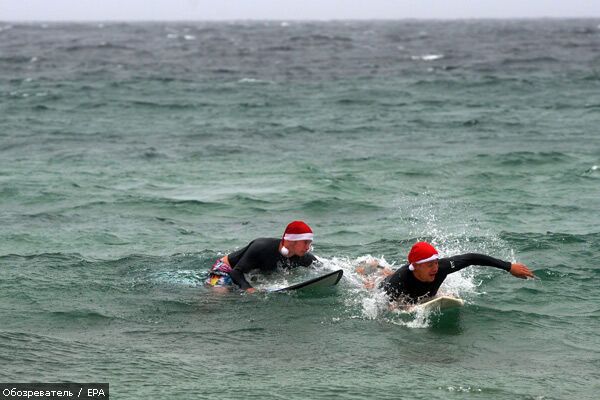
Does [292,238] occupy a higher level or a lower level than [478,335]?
higher

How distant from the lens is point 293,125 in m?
31.1

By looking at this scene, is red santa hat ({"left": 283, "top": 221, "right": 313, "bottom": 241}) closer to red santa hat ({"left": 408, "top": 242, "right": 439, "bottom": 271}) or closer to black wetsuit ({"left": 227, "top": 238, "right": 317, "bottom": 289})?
black wetsuit ({"left": 227, "top": 238, "right": 317, "bottom": 289})

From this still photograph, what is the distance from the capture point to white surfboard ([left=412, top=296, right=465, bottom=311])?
1208cm

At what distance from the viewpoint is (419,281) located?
40.5ft

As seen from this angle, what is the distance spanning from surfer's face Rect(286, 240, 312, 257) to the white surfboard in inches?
70.8

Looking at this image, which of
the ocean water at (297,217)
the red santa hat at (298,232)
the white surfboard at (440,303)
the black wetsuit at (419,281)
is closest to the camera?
the ocean water at (297,217)

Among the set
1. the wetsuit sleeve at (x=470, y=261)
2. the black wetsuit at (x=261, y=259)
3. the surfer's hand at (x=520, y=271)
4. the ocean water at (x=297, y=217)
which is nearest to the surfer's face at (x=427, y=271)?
the wetsuit sleeve at (x=470, y=261)

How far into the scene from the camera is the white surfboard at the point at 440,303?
1208 cm

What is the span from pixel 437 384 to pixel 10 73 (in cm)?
4356

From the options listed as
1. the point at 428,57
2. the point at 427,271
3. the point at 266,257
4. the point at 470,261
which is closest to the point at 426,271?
the point at 427,271

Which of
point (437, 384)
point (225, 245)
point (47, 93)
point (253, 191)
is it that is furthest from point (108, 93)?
point (437, 384)

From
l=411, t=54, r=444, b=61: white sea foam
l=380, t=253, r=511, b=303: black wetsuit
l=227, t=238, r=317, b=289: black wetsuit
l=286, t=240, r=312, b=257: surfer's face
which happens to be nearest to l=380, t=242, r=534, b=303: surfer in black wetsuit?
l=380, t=253, r=511, b=303: black wetsuit

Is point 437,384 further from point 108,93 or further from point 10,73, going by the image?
point 10,73

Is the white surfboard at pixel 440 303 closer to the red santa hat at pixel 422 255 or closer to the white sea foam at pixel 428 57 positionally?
the red santa hat at pixel 422 255
